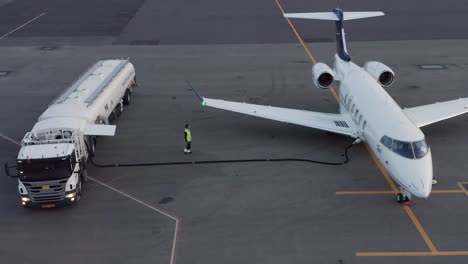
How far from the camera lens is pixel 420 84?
33.4 metres

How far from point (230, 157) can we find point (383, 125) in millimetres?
7144

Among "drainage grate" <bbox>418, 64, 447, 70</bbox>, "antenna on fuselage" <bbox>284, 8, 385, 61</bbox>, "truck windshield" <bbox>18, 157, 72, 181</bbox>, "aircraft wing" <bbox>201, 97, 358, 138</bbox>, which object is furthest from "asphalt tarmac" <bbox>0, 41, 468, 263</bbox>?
"antenna on fuselage" <bbox>284, 8, 385, 61</bbox>

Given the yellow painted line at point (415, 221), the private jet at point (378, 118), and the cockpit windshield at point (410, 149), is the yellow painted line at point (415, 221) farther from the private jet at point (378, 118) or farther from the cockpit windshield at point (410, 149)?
the cockpit windshield at point (410, 149)

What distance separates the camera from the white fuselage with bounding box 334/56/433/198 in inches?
746

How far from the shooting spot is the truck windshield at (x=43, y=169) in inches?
762

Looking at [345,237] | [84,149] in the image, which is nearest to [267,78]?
[84,149]

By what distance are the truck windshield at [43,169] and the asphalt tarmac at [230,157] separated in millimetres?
1615

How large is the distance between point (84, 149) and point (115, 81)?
270 inches

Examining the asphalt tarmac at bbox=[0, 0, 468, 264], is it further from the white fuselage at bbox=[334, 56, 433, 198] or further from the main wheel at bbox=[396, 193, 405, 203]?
the white fuselage at bbox=[334, 56, 433, 198]

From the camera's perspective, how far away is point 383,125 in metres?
21.1

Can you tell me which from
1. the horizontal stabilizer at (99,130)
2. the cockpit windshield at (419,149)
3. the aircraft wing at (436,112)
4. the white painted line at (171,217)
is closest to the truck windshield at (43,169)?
the white painted line at (171,217)

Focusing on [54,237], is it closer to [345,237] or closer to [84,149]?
[84,149]

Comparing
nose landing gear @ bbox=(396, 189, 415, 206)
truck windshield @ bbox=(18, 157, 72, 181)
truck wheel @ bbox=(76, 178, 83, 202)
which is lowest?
nose landing gear @ bbox=(396, 189, 415, 206)

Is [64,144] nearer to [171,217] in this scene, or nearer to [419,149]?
[171,217]
